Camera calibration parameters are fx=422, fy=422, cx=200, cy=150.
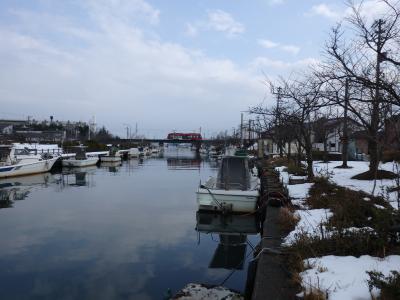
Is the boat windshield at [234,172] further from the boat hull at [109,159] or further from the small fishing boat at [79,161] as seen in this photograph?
the boat hull at [109,159]

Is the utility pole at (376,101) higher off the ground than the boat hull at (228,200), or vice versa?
the utility pole at (376,101)

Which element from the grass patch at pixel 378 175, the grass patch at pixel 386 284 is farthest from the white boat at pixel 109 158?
the grass patch at pixel 386 284

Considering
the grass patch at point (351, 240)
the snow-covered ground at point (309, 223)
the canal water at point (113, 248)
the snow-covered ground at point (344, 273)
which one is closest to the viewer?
the snow-covered ground at point (344, 273)

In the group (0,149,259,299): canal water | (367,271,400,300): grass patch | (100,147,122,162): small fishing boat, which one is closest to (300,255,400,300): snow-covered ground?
(367,271,400,300): grass patch

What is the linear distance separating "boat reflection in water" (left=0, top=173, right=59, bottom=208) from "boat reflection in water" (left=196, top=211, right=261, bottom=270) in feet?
36.6

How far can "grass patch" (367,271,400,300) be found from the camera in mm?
5242

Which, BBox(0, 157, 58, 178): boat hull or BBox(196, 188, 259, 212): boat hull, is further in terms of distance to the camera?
BBox(0, 157, 58, 178): boat hull

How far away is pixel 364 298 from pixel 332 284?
1.95ft

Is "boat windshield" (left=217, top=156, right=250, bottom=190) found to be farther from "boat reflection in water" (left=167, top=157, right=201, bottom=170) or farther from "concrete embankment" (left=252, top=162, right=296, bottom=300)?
"boat reflection in water" (left=167, top=157, right=201, bottom=170)

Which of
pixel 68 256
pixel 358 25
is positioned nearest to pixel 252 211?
pixel 68 256

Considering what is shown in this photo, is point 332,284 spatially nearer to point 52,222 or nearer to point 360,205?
point 360,205

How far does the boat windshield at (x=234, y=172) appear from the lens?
21156 mm

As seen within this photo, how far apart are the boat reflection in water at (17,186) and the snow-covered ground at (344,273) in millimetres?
19354

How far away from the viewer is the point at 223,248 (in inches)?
565
